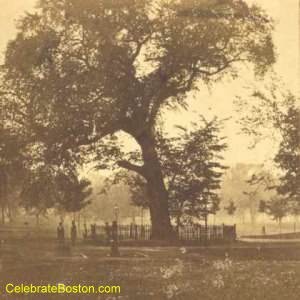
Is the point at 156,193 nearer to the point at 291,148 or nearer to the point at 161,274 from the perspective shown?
the point at 291,148

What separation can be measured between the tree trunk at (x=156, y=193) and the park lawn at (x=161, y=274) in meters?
3.78

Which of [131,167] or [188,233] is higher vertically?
[131,167]

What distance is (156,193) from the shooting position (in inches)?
775

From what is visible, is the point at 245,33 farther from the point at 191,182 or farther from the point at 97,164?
the point at 97,164

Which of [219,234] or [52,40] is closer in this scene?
[52,40]

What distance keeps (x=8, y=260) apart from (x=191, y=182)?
8693 mm

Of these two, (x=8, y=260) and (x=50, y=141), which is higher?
(x=50, y=141)

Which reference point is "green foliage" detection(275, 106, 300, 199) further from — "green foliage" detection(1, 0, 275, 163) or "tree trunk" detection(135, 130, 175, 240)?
"tree trunk" detection(135, 130, 175, 240)

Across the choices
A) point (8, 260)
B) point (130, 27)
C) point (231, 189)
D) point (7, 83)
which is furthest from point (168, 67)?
point (231, 189)

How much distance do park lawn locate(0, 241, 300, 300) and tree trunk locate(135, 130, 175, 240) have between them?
3.78 m

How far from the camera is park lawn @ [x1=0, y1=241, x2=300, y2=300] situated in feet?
31.2

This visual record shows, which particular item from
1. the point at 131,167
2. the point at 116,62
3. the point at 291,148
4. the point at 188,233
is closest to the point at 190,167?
the point at 131,167

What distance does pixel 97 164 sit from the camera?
20938 mm

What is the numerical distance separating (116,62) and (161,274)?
8.85 m
